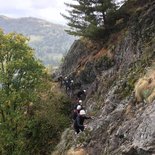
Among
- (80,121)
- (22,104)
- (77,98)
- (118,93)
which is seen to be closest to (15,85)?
(22,104)

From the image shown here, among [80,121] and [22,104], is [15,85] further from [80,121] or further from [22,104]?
[80,121]

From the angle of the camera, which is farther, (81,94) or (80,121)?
(81,94)

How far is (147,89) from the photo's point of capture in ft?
67.0

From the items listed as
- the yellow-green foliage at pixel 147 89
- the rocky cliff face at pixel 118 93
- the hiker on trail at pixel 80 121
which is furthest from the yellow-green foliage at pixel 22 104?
the yellow-green foliage at pixel 147 89

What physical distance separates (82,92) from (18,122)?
7803mm

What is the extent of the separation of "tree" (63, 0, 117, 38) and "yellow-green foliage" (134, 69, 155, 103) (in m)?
15.6

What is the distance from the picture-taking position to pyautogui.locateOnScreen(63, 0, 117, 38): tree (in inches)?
1436

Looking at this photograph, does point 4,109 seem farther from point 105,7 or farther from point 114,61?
point 105,7

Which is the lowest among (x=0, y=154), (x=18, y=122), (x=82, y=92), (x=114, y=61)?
(x=0, y=154)

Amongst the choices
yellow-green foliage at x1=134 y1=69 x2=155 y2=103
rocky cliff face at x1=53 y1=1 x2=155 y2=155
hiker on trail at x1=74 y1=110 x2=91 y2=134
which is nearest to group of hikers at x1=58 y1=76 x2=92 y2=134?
hiker on trail at x1=74 y1=110 x2=91 y2=134

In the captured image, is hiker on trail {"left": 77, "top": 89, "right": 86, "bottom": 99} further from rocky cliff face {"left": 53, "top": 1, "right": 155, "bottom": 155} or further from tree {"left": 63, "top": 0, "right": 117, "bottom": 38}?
tree {"left": 63, "top": 0, "right": 117, "bottom": 38}

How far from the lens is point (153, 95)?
19156 millimetres

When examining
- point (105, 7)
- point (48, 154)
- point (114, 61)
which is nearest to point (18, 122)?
point (48, 154)

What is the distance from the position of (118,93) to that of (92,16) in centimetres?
1428
